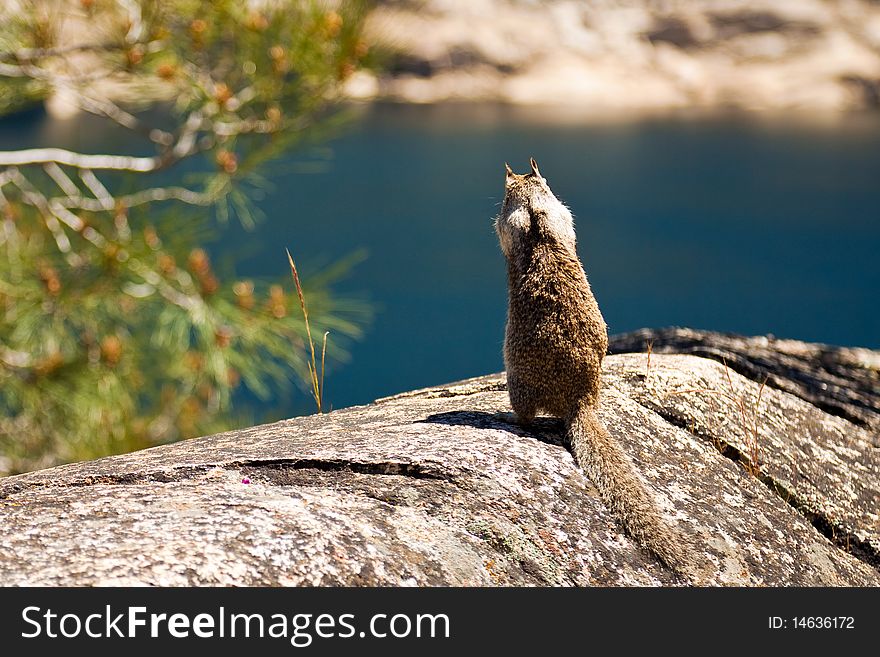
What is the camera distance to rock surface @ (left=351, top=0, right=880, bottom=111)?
112 feet

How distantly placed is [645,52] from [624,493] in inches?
1452

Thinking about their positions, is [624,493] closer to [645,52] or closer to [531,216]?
[531,216]

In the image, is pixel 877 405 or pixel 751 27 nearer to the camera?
pixel 877 405

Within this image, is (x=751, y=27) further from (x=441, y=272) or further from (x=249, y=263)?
(x=249, y=263)

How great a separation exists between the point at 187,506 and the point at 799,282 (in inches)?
966

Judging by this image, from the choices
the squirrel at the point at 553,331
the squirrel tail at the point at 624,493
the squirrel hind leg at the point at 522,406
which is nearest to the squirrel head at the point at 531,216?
the squirrel at the point at 553,331

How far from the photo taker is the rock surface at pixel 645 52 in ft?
112

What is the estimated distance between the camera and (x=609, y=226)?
2745 cm

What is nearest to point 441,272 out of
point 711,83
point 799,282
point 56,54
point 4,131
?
point 799,282

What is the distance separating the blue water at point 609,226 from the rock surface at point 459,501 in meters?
17.1

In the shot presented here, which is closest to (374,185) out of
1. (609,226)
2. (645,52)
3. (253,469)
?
(609,226)

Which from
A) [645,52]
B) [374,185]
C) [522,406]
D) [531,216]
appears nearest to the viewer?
[522,406]

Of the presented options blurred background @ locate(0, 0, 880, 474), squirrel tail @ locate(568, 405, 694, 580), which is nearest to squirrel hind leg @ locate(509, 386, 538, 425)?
squirrel tail @ locate(568, 405, 694, 580)

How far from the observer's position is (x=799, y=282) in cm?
2395
